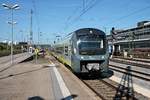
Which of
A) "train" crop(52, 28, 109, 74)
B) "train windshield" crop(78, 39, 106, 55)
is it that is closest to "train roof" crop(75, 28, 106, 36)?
"train" crop(52, 28, 109, 74)

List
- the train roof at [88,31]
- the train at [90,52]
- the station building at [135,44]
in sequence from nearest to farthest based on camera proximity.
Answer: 1. the train at [90,52]
2. the train roof at [88,31]
3. the station building at [135,44]

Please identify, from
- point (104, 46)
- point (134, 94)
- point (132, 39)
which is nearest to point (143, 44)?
point (132, 39)

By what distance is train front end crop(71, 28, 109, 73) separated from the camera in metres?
18.0

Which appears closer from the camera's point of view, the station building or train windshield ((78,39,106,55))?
train windshield ((78,39,106,55))

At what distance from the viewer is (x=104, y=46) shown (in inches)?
723

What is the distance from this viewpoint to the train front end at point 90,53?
18.0 meters

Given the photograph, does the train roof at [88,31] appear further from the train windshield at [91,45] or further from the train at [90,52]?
the train windshield at [91,45]

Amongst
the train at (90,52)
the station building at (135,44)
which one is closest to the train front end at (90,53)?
the train at (90,52)

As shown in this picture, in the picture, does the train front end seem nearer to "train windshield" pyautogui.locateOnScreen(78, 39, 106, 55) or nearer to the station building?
"train windshield" pyautogui.locateOnScreen(78, 39, 106, 55)

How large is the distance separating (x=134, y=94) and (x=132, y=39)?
6537 cm

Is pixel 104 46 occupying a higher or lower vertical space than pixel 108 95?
higher

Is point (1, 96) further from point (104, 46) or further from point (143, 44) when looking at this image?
point (143, 44)

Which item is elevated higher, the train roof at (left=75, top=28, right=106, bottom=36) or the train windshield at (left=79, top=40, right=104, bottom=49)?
the train roof at (left=75, top=28, right=106, bottom=36)

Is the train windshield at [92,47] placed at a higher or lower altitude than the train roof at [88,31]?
lower
